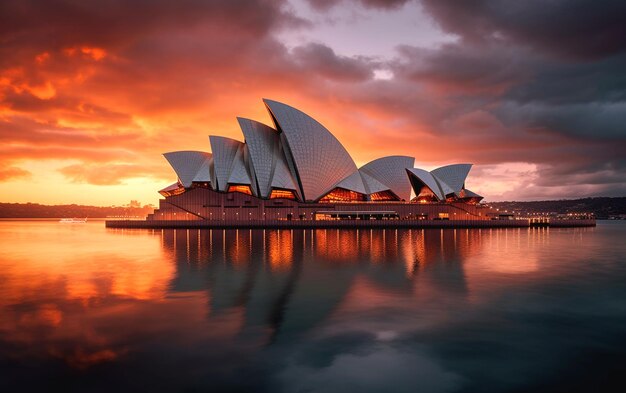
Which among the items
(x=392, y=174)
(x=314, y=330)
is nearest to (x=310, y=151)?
(x=392, y=174)

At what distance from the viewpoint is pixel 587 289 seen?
1580 cm

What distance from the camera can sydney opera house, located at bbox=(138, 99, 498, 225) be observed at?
61.0 metres

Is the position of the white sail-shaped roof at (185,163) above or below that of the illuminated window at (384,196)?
above

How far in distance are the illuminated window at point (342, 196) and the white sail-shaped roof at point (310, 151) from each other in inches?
91.5

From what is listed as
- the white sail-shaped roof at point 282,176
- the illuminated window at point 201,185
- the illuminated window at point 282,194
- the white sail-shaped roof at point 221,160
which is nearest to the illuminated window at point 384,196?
the illuminated window at point 282,194

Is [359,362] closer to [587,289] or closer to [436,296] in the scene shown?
[436,296]

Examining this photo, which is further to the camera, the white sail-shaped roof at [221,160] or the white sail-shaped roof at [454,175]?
the white sail-shaped roof at [454,175]

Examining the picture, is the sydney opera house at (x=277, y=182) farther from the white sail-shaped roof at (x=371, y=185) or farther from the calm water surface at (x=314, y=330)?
the calm water surface at (x=314, y=330)

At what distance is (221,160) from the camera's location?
2426 inches

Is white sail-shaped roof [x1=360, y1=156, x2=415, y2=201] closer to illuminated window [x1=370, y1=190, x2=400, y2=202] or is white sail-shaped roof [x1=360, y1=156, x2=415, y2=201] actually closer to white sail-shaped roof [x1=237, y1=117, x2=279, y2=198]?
illuminated window [x1=370, y1=190, x2=400, y2=202]

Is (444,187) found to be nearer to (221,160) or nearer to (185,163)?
(221,160)

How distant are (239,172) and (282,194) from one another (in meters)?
7.48

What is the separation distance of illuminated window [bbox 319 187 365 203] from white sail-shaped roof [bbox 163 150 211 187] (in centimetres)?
2067

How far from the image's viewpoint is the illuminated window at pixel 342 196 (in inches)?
2655
